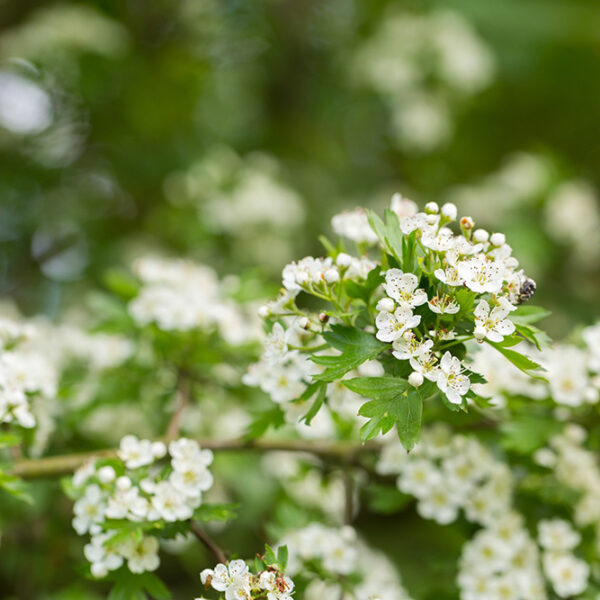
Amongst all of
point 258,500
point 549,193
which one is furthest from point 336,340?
point 549,193

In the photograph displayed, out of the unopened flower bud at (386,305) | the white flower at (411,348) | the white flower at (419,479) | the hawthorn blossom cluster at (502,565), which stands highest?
the unopened flower bud at (386,305)

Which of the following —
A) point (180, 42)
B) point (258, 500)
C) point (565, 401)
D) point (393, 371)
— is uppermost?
point (180, 42)

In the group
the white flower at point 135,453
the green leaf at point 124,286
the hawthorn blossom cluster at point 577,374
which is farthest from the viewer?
the green leaf at point 124,286

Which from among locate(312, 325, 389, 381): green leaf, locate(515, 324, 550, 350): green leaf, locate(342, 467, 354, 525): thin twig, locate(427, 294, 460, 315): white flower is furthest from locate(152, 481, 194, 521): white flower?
locate(515, 324, 550, 350): green leaf

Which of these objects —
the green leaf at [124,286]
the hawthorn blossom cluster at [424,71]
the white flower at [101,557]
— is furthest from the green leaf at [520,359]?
the hawthorn blossom cluster at [424,71]

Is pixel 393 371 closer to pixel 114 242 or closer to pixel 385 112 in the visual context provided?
pixel 114 242

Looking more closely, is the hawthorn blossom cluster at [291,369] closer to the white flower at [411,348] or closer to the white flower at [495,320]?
the white flower at [411,348]
